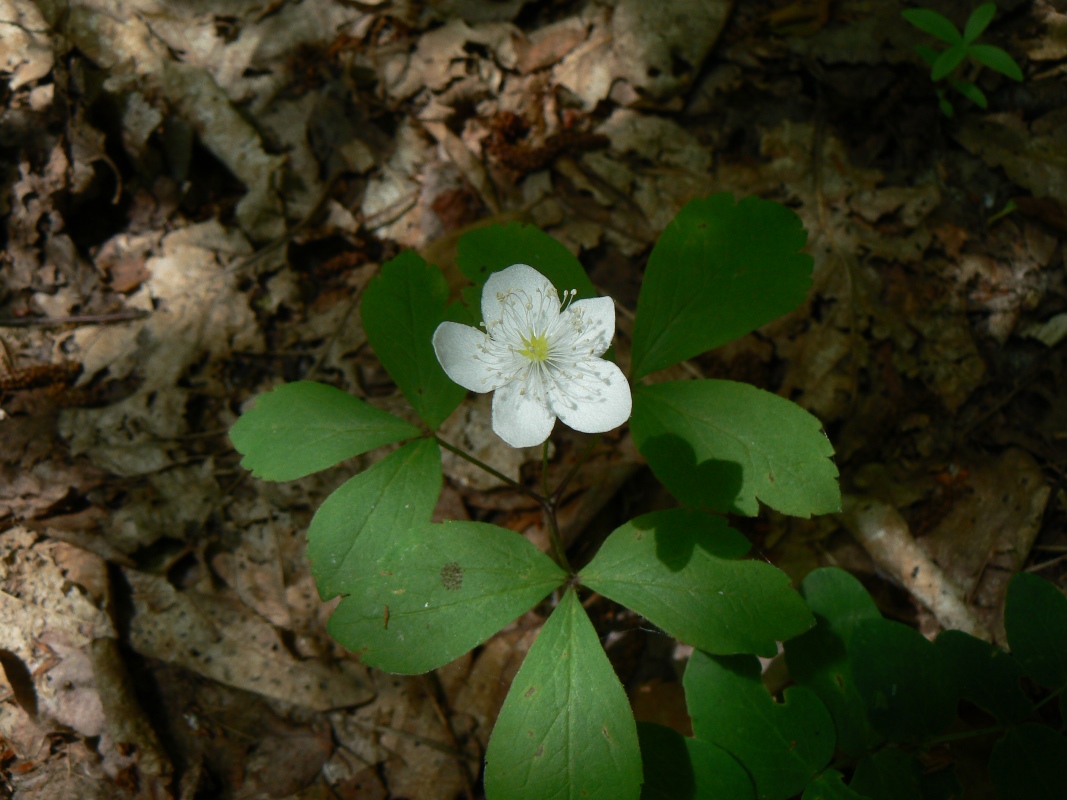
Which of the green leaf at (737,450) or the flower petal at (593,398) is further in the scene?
the green leaf at (737,450)

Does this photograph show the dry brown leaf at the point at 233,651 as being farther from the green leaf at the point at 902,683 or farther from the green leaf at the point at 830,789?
the green leaf at the point at 902,683

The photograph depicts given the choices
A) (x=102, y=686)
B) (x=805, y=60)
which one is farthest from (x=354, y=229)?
(x=805, y=60)

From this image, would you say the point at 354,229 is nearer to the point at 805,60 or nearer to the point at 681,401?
the point at 681,401

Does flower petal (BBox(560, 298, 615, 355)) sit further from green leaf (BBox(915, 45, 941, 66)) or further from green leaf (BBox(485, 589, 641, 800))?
green leaf (BBox(915, 45, 941, 66))

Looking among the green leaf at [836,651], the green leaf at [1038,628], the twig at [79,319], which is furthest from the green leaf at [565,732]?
the twig at [79,319]

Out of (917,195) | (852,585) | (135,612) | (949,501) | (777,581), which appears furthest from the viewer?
(917,195)

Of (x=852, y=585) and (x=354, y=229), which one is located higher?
(x=354, y=229)
